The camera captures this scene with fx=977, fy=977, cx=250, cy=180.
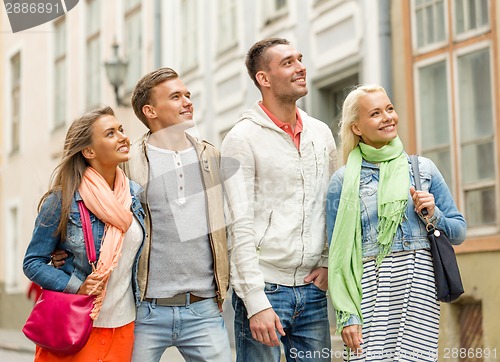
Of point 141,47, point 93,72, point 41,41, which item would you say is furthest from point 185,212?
point 41,41

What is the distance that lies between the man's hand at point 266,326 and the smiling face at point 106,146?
0.84 m

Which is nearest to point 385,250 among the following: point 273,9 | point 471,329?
point 471,329

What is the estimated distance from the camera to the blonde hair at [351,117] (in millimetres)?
4152

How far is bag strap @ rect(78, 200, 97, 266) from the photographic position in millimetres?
3814

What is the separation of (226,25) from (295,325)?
9.40 m

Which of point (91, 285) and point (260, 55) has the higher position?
point (260, 55)

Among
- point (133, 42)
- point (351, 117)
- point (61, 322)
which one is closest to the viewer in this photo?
point (61, 322)

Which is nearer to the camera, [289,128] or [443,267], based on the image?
[443,267]

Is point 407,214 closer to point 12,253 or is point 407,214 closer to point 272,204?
point 272,204

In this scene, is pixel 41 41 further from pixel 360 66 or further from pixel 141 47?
pixel 360 66

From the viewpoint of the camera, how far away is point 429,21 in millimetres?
8984

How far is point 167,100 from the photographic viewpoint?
13.7 feet

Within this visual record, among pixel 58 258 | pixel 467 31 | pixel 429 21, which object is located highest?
pixel 429 21

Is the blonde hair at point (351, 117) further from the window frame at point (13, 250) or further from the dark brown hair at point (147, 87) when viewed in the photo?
the window frame at point (13, 250)
